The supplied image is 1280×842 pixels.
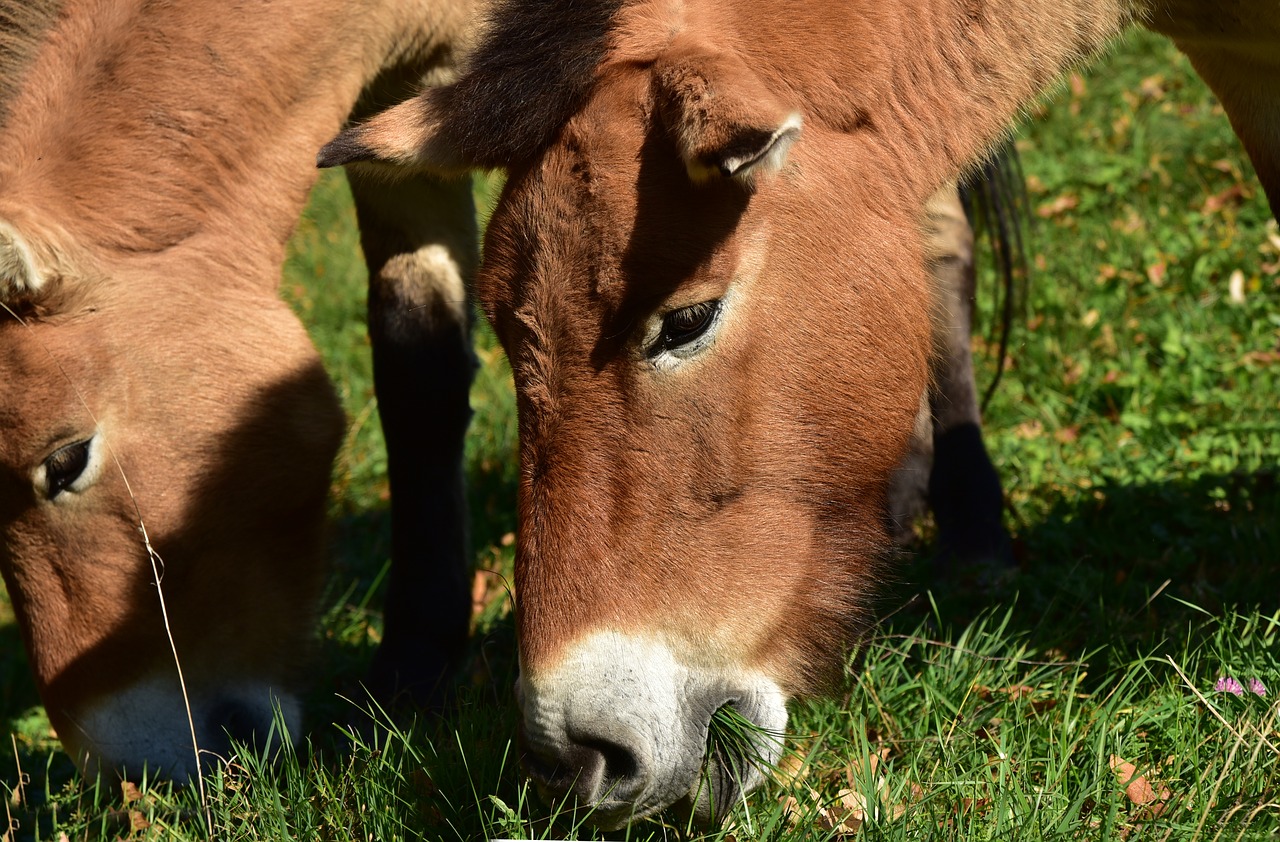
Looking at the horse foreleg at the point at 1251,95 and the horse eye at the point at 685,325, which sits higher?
the horse eye at the point at 685,325

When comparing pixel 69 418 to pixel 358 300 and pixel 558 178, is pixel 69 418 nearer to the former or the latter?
pixel 558 178

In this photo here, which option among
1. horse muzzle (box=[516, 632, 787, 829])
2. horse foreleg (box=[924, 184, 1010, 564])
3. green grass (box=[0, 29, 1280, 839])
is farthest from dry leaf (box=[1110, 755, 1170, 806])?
horse foreleg (box=[924, 184, 1010, 564])

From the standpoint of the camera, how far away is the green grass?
108 inches

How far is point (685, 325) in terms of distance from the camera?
99.1 inches

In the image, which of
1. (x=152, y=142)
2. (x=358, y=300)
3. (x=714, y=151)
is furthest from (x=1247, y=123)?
(x=358, y=300)

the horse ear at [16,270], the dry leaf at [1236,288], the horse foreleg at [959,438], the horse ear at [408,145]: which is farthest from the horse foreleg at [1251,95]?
the horse ear at [16,270]

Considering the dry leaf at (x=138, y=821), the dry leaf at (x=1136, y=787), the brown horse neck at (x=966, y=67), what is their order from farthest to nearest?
the dry leaf at (x=138, y=821) → the brown horse neck at (x=966, y=67) → the dry leaf at (x=1136, y=787)

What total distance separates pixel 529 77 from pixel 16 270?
1725 millimetres

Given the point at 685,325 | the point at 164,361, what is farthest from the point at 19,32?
the point at 685,325

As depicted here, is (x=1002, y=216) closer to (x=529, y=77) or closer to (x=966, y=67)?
(x=966, y=67)

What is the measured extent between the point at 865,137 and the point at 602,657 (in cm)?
130

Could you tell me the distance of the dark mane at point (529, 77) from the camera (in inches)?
101

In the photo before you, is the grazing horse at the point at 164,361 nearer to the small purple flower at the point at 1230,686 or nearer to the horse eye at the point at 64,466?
the horse eye at the point at 64,466

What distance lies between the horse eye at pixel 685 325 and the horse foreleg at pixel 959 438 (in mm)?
2056
